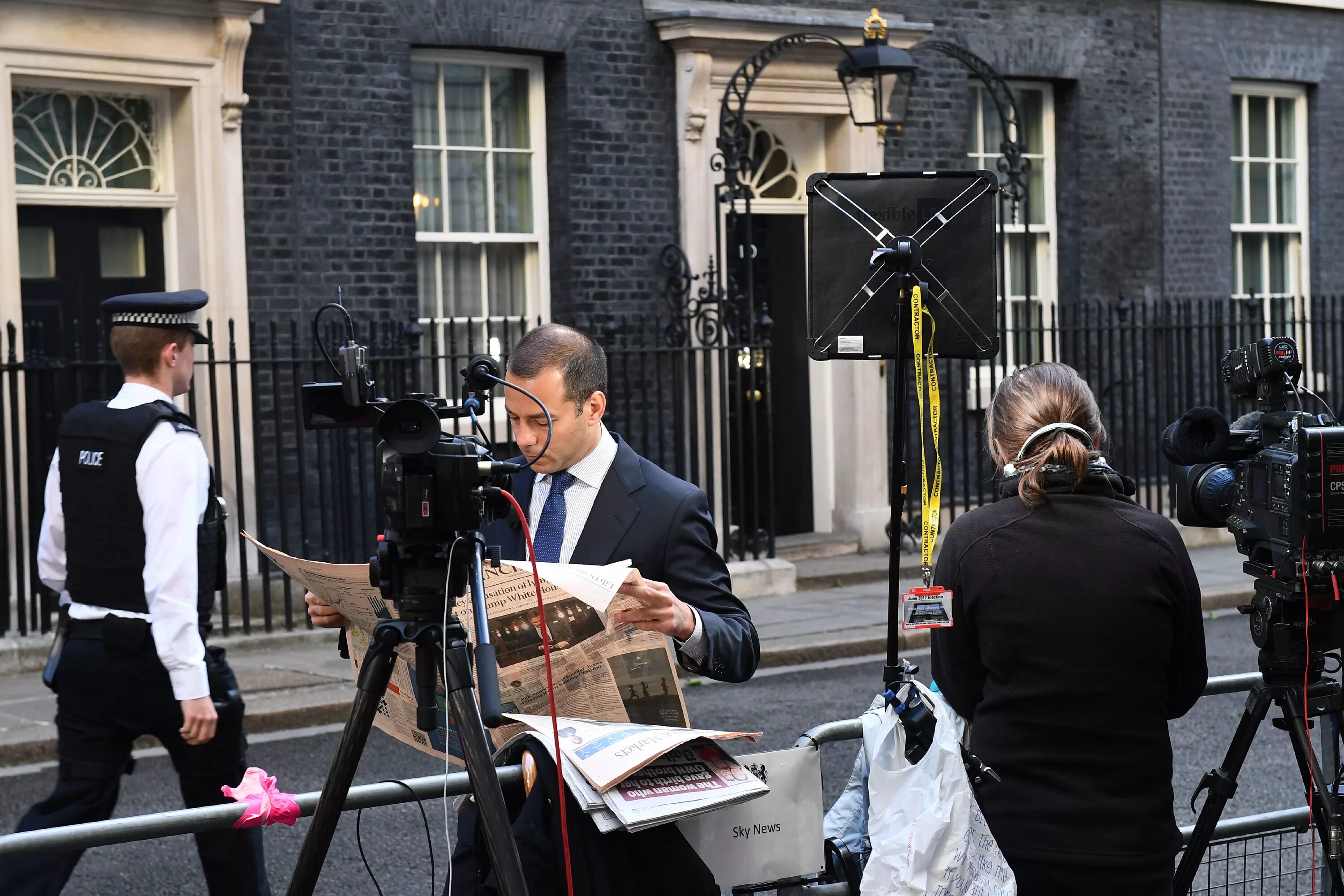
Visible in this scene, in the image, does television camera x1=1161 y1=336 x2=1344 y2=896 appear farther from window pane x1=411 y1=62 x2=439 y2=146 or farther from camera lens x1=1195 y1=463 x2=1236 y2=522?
window pane x1=411 y1=62 x2=439 y2=146

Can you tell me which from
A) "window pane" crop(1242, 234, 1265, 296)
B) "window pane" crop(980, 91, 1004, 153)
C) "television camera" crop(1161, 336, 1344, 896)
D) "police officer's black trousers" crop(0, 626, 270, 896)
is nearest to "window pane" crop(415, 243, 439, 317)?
"window pane" crop(980, 91, 1004, 153)

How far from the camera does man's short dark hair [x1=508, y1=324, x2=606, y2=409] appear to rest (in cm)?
370

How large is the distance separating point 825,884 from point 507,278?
9571 mm

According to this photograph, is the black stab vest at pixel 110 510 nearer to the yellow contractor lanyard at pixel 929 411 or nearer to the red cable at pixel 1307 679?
the yellow contractor lanyard at pixel 929 411

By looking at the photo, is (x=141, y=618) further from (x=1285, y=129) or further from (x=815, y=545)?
(x=1285, y=129)

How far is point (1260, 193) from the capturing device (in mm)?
16438

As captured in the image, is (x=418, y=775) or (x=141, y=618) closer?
(x=141, y=618)

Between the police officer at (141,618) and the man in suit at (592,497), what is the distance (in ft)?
4.06

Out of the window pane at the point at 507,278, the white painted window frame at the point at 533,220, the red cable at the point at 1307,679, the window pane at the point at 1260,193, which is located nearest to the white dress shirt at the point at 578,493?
the red cable at the point at 1307,679

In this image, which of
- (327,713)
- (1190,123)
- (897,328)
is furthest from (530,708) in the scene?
(1190,123)

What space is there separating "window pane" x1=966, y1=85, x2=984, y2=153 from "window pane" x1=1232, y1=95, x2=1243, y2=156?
306 centimetres

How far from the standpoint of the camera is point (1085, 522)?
3.29 m

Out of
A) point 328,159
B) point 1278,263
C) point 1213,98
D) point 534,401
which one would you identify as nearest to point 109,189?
point 328,159

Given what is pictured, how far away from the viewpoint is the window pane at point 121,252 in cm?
1098
